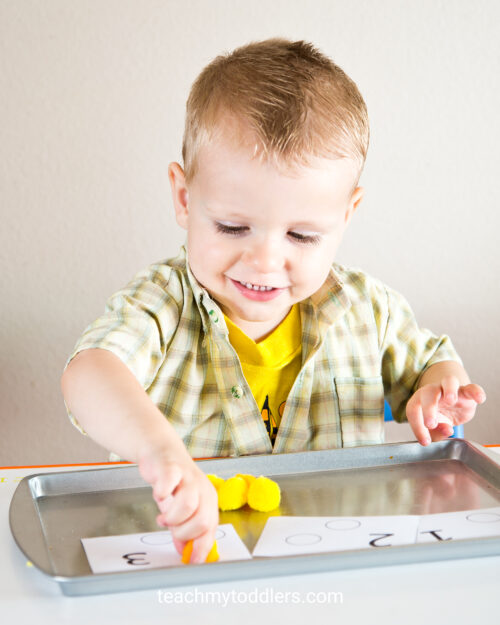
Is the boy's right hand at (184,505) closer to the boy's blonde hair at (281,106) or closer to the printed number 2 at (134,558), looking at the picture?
the printed number 2 at (134,558)

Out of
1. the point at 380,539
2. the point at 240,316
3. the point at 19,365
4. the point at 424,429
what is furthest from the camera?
the point at 19,365

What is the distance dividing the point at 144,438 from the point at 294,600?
0.17 metres

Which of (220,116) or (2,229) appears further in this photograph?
(2,229)

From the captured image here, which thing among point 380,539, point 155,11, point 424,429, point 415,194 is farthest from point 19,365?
point 380,539

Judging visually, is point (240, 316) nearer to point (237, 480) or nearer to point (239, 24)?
point (237, 480)

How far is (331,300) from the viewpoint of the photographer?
0.95m

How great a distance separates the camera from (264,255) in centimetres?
74

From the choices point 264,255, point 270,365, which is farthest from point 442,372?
point 264,255

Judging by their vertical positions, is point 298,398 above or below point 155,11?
below

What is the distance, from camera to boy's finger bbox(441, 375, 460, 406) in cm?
79

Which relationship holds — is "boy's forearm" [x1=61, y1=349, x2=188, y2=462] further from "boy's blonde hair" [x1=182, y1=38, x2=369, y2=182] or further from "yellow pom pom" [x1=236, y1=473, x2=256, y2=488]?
"boy's blonde hair" [x1=182, y1=38, x2=369, y2=182]

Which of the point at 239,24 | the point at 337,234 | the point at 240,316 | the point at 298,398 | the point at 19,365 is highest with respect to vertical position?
the point at 239,24

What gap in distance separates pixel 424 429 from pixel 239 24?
88 cm

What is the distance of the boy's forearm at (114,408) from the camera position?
0.58m
